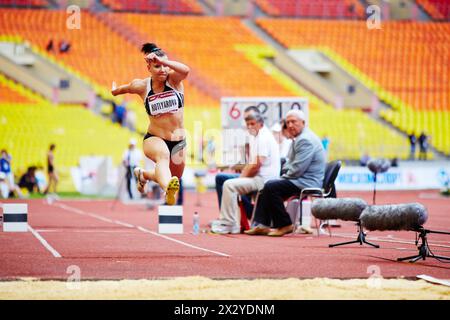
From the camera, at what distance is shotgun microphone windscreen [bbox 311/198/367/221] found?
11.3 meters

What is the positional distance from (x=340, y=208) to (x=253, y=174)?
284cm

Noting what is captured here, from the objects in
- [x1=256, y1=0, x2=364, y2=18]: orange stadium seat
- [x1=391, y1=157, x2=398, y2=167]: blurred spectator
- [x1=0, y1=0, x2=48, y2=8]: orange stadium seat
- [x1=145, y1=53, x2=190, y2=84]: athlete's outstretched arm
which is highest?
[x1=256, y1=0, x2=364, y2=18]: orange stadium seat

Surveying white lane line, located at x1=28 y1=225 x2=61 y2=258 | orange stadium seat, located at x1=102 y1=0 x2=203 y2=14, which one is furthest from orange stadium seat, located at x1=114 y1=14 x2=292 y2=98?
white lane line, located at x1=28 y1=225 x2=61 y2=258

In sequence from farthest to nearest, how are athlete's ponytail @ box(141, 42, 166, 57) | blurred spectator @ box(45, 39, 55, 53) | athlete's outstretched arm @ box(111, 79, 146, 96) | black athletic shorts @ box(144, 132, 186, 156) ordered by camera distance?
blurred spectator @ box(45, 39, 55, 53) → black athletic shorts @ box(144, 132, 186, 156) → athlete's outstretched arm @ box(111, 79, 146, 96) → athlete's ponytail @ box(141, 42, 166, 57)

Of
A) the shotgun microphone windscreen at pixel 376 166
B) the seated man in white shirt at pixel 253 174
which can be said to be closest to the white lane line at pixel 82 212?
the seated man in white shirt at pixel 253 174

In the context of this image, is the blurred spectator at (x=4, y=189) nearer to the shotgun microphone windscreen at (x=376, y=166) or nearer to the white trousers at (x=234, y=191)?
the white trousers at (x=234, y=191)

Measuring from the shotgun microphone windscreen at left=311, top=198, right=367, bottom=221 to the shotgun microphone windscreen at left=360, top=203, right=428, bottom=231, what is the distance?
103 centimetres

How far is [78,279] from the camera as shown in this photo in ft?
26.0

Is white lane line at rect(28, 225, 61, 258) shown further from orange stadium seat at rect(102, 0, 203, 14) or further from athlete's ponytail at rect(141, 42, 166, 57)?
orange stadium seat at rect(102, 0, 203, 14)

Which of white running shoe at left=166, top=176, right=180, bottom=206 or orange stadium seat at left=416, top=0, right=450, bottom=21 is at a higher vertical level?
orange stadium seat at left=416, top=0, right=450, bottom=21

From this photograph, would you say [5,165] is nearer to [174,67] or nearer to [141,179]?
[141,179]

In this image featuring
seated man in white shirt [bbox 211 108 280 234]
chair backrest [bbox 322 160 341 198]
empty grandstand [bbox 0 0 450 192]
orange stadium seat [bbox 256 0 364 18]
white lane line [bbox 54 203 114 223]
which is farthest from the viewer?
orange stadium seat [bbox 256 0 364 18]

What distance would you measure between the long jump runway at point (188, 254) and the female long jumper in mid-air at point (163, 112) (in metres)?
0.91

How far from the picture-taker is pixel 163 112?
35.2 feet
